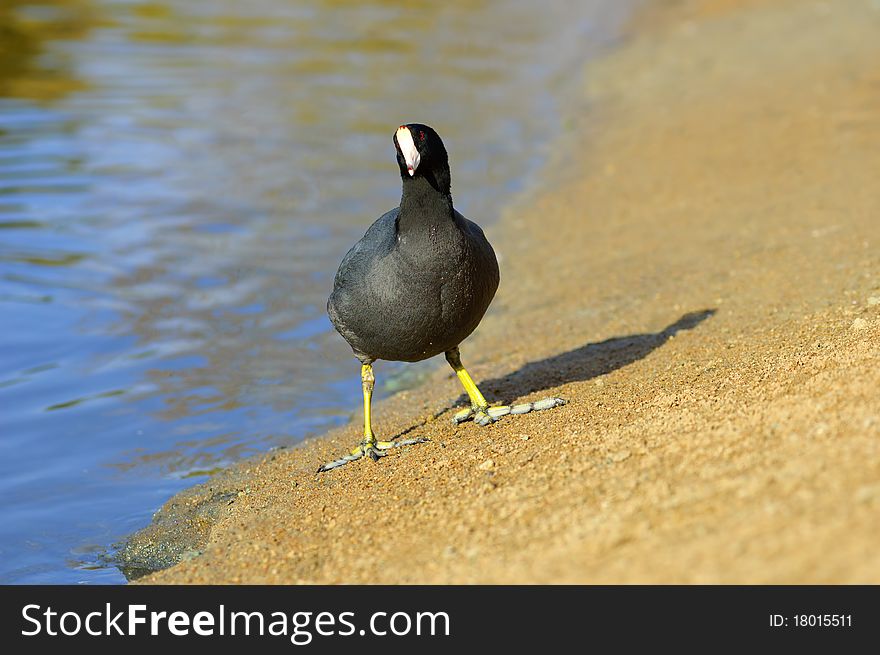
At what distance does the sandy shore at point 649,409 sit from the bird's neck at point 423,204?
121cm

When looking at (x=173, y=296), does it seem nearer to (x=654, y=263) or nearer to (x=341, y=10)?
(x=654, y=263)

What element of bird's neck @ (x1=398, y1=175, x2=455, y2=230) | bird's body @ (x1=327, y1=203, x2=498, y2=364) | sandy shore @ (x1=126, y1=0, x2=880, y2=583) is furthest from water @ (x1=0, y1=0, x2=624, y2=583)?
bird's neck @ (x1=398, y1=175, x2=455, y2=230)

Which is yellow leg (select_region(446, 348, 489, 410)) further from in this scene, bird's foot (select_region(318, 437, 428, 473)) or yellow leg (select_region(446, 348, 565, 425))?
bird's foot (select_region(318, 437, 428, 473))

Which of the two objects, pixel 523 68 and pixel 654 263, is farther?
pixel 523 68

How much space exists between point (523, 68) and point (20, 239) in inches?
394

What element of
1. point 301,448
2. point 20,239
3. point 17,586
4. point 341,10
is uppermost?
point 341,10

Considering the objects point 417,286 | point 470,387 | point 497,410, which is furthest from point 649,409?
point 417,286

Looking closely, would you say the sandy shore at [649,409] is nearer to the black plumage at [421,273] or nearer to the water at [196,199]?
the black plumage at [421,273]

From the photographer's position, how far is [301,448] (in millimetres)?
6992

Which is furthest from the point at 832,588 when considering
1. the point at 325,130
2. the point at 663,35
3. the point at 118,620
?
the point at 663,35

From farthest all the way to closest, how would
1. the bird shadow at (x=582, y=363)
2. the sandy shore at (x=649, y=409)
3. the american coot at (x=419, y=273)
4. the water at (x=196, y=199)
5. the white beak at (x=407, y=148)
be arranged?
the water at (x=196, y=199) → the bird shadow at (x=582, y=363) → the american coot at (x=419, y=273) → the white beak at (x=407, y=148) → the sandy shore at (x=649, y=409)

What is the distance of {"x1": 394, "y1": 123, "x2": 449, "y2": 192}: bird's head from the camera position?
5.50 m

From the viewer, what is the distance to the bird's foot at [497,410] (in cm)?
630

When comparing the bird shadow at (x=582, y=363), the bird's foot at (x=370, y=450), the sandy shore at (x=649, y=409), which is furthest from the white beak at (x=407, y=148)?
the bird shadow at (x=582, y=363)
